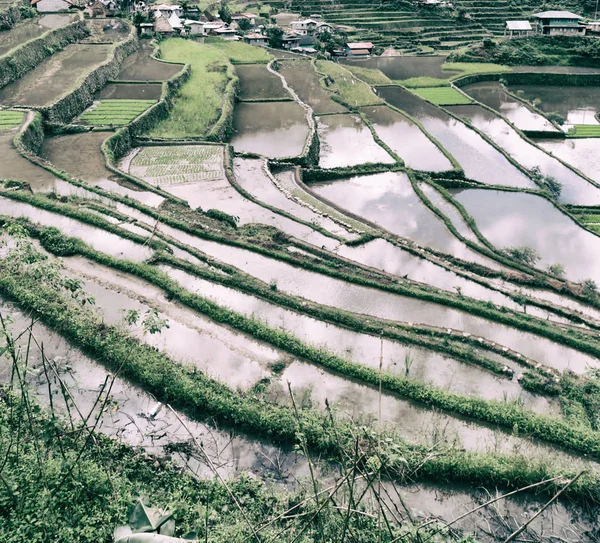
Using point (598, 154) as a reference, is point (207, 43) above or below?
above

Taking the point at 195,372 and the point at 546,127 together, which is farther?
the point at 546,127

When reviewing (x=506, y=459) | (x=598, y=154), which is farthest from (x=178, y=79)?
(x=506, y=459)

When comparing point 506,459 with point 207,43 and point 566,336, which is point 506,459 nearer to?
point 566,336

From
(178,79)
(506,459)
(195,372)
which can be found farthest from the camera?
(178,79)

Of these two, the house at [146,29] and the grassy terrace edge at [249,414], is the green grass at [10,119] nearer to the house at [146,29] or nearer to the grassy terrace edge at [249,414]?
the grassy terrace edge at [249,414]

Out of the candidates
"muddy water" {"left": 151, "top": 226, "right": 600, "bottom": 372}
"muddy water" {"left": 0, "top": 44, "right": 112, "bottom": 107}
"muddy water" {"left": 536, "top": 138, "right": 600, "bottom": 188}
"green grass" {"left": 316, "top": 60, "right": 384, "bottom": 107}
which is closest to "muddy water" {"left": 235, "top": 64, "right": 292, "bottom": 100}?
"green grass" {"left": 316, "top": 60, "right": 384, "bottom": 107}

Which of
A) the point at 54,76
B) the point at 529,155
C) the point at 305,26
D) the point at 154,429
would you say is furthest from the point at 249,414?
the point at 305,26

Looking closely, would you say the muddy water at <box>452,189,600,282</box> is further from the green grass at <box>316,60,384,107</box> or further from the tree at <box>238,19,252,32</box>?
the tree at <box>238,19,252,32</box>

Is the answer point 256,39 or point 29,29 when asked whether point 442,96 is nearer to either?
point 256,39
